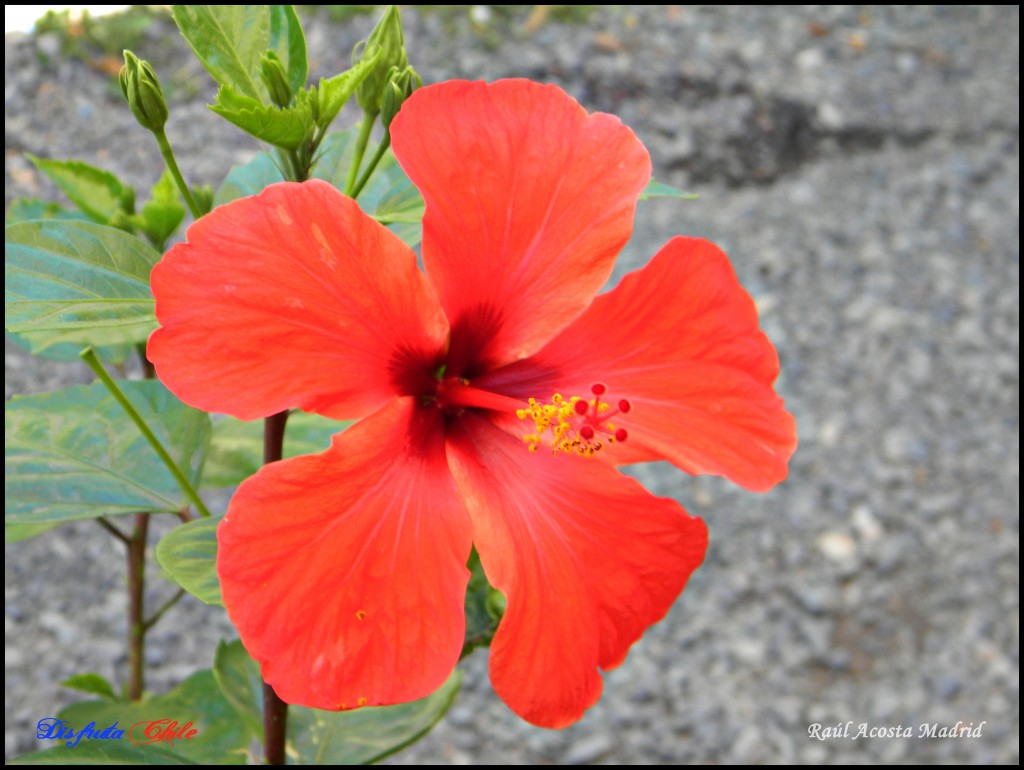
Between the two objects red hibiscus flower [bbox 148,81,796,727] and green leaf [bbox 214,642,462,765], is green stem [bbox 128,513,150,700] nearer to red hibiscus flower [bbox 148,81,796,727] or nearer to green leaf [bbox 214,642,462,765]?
green leaf [bbox 214,642,462,765]

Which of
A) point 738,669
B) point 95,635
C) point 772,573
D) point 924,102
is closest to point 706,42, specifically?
point 924,102

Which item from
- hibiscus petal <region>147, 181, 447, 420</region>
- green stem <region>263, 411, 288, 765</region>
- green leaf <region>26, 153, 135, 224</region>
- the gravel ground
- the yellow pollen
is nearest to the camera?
hibiscus petal <region>147, 181, 447, 420</region>

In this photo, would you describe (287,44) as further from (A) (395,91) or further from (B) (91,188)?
(B) (91,188)

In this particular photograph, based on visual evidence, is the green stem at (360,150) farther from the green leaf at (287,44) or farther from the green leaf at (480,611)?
the green leaf at (480,611)

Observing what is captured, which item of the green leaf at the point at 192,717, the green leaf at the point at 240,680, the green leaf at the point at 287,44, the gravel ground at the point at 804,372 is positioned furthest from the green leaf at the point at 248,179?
the gravel ground at the point at 804,372

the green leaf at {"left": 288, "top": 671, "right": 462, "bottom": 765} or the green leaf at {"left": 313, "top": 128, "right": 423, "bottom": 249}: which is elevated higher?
the green leaf at {"left": 313, "top": 128, "right": 423, "bottom": 249}

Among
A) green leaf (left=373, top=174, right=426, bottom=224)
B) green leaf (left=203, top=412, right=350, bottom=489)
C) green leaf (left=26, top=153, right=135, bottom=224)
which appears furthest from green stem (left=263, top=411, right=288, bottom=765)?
green leaf (left=26, top=153, right=135, bottom=224)
